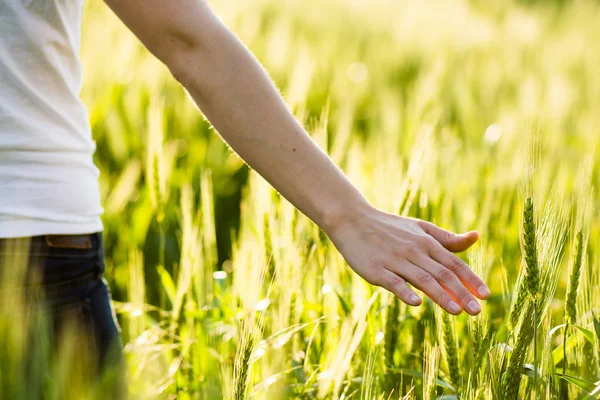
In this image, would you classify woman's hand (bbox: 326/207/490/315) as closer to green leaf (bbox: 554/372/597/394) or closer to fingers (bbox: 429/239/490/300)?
fingers (bbox: 429/239/490/300)

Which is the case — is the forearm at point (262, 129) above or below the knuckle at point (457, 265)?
above

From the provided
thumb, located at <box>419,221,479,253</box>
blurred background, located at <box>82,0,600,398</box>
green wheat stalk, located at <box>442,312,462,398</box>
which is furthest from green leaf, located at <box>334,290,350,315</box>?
thumb, located at <box>419,221,479,253</box>

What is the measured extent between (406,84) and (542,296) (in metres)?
2.86

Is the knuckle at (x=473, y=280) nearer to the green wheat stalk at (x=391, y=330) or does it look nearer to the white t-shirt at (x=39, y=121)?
the green wheat stalk at (x=391, y=330)

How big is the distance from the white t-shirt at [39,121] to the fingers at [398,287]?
1.28 ft

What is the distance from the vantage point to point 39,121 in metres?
0.81

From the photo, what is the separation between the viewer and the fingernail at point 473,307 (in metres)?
0.72

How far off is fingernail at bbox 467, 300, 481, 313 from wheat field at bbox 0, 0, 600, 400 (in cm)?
7

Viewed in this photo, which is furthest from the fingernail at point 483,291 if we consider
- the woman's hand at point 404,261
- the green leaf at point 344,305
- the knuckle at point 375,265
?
the green leaf at point 344,305

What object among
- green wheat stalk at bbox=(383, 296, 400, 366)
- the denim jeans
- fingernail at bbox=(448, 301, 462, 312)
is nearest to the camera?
fingernail at bbox=(448, 301, 462, 312)

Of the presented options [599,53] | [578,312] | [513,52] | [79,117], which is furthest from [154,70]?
[599,53]

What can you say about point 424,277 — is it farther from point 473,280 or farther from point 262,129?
point 262,129

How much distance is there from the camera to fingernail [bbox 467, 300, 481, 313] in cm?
72

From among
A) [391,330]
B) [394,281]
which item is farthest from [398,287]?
[391,330]
